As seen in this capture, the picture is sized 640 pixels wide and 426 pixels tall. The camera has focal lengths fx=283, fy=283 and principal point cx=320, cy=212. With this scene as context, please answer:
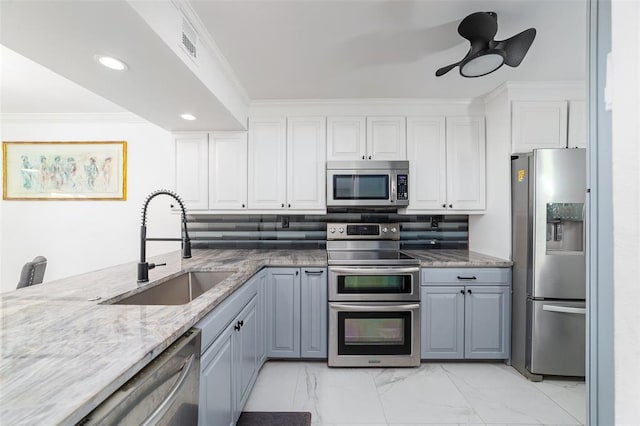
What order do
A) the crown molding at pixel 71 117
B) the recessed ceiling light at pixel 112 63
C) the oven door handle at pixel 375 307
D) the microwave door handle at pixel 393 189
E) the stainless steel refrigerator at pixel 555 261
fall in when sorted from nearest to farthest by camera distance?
the recessed ceiling light at pixel 112 63 < the stainless steel refrigerator at pixel 555 261 < the oven door handle at pixel 375 307 < the microwave door handle at pixel 393 189 < the crown molding at pixel 71 117

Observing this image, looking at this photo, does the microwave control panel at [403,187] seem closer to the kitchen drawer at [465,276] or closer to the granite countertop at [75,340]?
the kitchen drawer at [465,276]

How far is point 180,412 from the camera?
987 mm

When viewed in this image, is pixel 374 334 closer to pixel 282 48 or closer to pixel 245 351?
pixel 245 351

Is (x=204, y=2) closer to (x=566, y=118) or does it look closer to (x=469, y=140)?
(x=469, y=140)

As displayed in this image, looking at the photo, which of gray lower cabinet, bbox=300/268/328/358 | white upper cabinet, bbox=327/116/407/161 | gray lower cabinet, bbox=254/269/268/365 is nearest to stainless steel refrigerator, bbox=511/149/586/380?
white upper cabinet, bbox=327/116/407/161

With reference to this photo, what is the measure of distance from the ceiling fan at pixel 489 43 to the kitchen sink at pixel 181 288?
6.73 ft

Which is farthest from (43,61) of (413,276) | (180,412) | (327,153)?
(413,276)

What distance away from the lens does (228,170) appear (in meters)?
2.80

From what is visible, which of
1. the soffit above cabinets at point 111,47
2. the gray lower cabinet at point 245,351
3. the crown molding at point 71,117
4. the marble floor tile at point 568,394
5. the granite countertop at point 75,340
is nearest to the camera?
the granite countertop at point 75,340

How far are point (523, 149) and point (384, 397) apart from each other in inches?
90.1

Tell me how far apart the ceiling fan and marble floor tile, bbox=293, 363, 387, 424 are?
2257mm

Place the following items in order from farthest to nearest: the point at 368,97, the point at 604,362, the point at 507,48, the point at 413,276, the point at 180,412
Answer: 1. the point at 368,97
2. the point at 413,276
3. the point at 507,48
4. the point at 180,412
5. the point at 604,362

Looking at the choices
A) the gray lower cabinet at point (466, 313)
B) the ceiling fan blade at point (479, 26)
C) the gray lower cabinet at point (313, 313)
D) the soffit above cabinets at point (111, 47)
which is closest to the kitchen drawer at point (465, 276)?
the gray lower cabinet at point (466, 313)

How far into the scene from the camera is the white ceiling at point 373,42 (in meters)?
1.54
